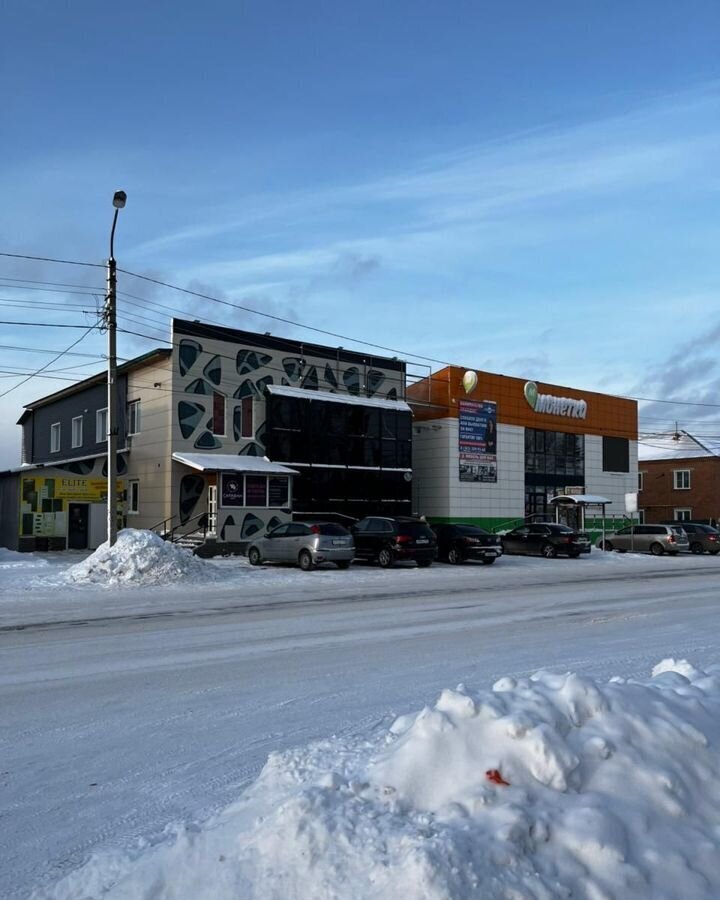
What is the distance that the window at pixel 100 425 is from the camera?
36.9 m

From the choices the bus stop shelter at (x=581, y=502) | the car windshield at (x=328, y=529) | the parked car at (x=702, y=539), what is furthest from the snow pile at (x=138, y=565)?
the parked car at (x=702, y=539)

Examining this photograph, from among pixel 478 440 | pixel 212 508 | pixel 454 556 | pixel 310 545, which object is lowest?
pixel 454 556

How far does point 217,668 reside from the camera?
9.01 metres

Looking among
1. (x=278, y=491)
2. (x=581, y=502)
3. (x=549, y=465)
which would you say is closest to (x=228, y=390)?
(x=278, y=491)

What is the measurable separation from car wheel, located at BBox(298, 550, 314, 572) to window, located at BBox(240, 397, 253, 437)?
9239 mm

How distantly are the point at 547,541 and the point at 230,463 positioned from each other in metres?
13.2

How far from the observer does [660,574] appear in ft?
83.3

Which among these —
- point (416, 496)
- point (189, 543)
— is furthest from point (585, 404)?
point (189, 543)

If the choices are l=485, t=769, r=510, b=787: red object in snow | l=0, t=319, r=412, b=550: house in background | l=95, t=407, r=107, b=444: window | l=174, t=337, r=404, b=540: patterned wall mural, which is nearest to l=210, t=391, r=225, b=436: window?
l=0, t=319, r=412, b=550: house in background

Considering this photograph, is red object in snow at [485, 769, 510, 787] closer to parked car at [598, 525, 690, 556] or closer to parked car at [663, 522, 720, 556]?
parked car at [598, 525, 690, 556]

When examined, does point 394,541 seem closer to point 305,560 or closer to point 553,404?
point 305,560

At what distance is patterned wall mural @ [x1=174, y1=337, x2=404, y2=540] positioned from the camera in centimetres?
3175

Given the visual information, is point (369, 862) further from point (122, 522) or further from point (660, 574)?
point (122, 522)

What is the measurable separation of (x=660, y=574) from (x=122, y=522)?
20.8 m
